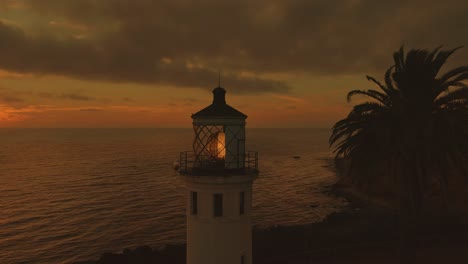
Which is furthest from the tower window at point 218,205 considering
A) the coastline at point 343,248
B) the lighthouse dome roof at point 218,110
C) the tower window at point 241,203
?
the coastline at point 343,248

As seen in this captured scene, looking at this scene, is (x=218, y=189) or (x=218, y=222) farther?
(x=218, y=222)

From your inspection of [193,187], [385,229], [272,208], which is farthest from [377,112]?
[272,208]

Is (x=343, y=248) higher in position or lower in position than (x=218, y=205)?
lower

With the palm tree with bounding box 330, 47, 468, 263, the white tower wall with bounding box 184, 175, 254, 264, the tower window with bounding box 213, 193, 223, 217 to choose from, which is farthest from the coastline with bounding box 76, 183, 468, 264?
the tower window with bounding box 213, 193, 223, 217

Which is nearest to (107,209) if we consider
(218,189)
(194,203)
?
(194,203)

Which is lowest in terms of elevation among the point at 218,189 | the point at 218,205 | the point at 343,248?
the point at 343,248

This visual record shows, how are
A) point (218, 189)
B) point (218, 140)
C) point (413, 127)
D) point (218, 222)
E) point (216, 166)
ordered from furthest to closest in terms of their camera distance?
point (413, 127) → point (218, 140) → point (216, 166) → point (218, 222) → point (218, 189)

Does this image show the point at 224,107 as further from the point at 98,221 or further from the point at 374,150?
the point at 98,221

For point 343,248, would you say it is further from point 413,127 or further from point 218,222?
point 218,222

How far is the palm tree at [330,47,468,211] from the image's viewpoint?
1480 centimetres

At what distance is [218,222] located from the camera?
43.0 feet

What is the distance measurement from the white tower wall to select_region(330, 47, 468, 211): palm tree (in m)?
5.47

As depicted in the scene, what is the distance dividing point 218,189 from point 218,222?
123 cm

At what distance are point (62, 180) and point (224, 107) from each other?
78.8m
